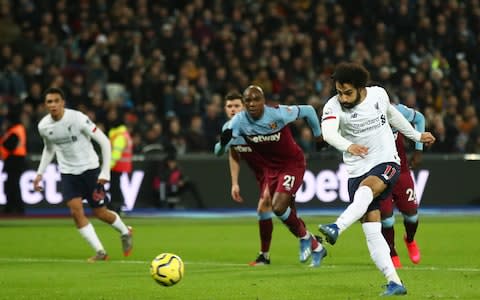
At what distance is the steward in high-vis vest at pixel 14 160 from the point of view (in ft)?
77.9

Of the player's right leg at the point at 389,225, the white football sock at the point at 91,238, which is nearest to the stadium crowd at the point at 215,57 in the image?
the white football sock at the point at 91,238

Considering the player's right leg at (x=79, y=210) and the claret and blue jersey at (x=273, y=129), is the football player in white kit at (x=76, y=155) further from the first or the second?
the claret and blue jersey at (x=273, y=129)

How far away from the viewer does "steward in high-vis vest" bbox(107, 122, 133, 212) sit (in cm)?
2259

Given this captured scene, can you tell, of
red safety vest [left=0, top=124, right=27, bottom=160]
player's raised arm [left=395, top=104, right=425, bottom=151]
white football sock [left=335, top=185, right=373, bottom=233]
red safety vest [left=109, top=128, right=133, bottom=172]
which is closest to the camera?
white football sock [left=335, top=185, right=373, bottom=233]

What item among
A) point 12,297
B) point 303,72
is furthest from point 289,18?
point 12,297

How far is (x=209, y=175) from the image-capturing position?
25.3 metres

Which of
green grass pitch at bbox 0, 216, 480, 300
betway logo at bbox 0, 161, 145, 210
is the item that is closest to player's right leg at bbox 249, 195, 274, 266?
green grass pitch at bbox 0, 216, 480, 300

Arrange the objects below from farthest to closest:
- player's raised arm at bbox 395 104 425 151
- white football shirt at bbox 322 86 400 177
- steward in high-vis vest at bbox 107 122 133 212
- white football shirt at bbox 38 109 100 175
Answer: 1. steward in high-vis vest at bbox 107 122 133 212
2. white football shirt at bbox 38 109 100 175
3. player's raised arm at bbox 395 104 425 151
4. white football shirt at bbox 322 86 400 177

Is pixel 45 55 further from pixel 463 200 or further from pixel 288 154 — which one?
pixel 288 154

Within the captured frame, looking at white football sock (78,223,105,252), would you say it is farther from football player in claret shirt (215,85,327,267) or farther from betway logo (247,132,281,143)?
betway logo (247,132,281,143)

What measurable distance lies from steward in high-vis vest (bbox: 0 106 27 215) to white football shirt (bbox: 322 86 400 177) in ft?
45.7

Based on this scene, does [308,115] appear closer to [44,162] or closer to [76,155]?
[76,155]

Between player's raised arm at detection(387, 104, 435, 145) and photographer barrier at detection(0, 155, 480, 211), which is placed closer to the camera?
player's raised arm at detection(387, 104, 435, 145)

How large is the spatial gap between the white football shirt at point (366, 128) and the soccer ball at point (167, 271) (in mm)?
1843
